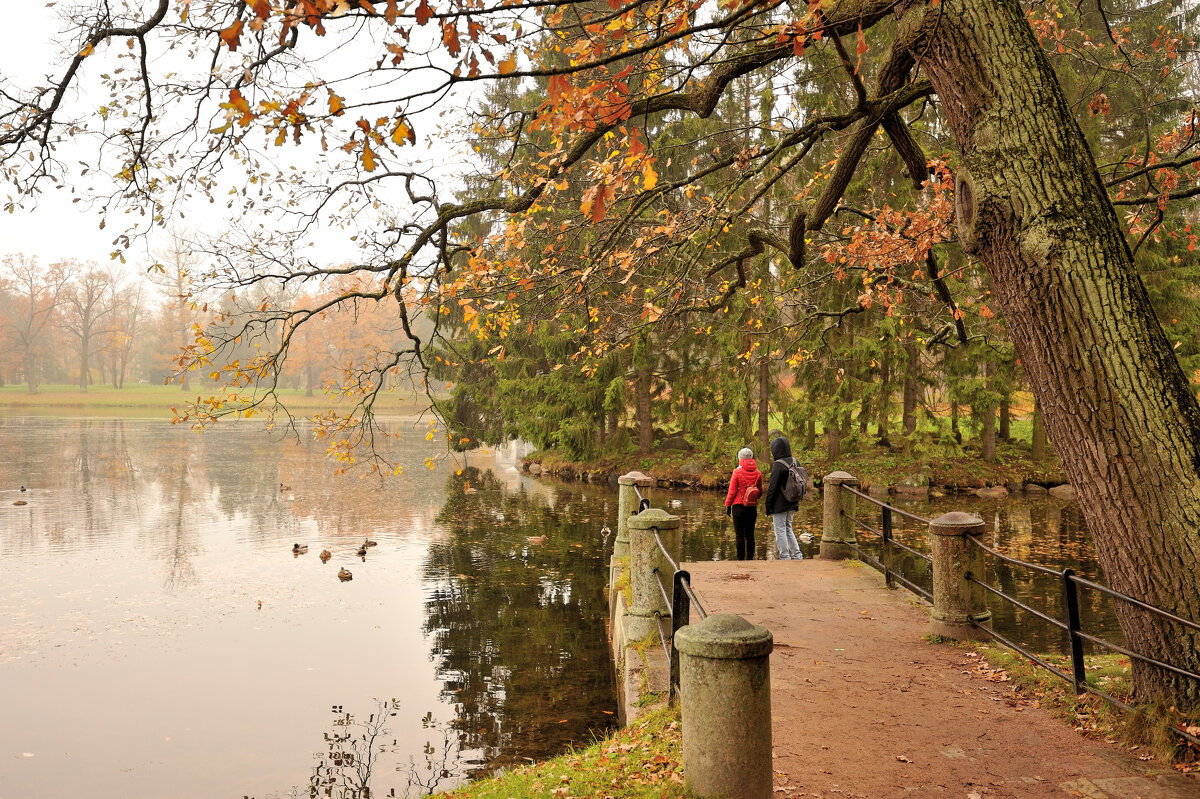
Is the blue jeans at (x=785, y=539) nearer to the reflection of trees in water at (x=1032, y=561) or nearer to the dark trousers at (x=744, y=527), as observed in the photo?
the dark trousers at (x=744, y=527)

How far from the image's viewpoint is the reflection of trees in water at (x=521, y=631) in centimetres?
895

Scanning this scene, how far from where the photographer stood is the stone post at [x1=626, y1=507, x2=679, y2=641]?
7.83 meters

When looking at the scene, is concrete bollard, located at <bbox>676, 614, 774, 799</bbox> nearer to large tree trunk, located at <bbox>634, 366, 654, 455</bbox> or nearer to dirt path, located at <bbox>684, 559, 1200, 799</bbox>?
dirt path, located at <bbox>684, 559, 1200, 799</bbox>

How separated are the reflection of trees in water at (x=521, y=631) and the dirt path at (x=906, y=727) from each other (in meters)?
2.18

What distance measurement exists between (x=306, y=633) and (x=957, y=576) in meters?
8.63

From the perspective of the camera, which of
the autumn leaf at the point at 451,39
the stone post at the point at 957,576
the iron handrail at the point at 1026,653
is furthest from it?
the stone post at the point at 957,576

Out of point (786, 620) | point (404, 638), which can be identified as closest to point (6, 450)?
point (404, 638)

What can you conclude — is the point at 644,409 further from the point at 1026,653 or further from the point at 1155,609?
the point at 1155,609

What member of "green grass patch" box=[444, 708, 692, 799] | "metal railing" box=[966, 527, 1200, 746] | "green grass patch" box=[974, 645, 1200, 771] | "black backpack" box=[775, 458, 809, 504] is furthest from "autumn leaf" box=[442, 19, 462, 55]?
"black backpack" box=[775, 458, 809, 504]

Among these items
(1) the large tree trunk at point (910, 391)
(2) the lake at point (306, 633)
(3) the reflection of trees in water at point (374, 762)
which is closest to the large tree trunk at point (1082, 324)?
(2) the lake at point (306, 633)

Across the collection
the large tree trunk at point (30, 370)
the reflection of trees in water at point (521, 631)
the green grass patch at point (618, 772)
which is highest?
the large tree trunk at point (30, 370)

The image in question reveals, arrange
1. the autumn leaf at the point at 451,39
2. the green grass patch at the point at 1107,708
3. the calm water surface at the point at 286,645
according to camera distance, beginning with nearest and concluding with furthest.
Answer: the autumn leaf at the point at 451,39 < the green grass patch at the point at 1107,708 < the calm water surface at the point at 286,645

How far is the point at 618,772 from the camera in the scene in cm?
551

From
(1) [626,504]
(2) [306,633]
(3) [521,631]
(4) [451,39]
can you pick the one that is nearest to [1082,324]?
(4) [451,39]
